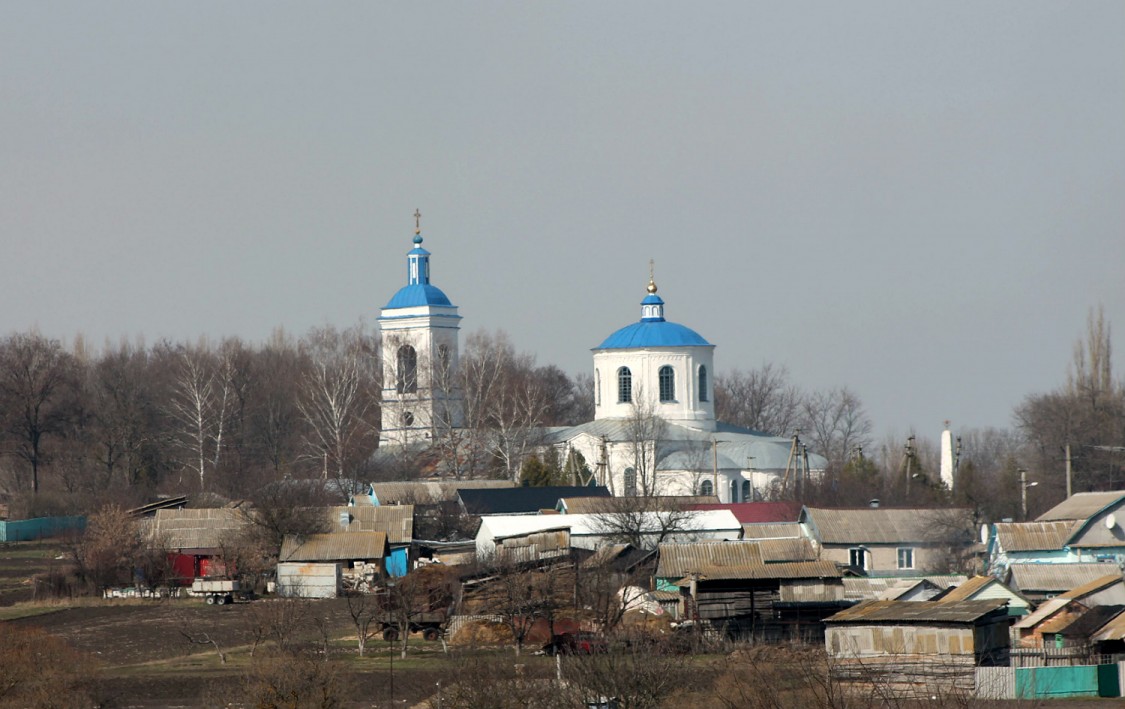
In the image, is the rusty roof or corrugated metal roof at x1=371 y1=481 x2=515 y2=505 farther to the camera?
corrugated metal roof at x1=371 y1=481 x2=515 y2=505

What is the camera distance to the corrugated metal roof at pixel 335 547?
35.8 meters

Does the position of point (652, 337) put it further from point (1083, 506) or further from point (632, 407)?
point (1083, 506)

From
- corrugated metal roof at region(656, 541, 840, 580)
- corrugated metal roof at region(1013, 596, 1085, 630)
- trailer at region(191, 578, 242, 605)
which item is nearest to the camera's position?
corrugated metal roof at region(1013, 596, 1085, 630)

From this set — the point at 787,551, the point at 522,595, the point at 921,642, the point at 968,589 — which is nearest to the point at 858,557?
the point at 787,551

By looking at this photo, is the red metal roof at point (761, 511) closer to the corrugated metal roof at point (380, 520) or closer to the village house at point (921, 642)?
the corrugated metal roof at point (380, 520)

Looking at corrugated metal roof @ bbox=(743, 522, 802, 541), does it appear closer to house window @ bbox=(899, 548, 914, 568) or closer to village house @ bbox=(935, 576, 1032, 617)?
house window @ bbox=(899, 548, 914, 568)

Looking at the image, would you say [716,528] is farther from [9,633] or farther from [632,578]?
[9,633]

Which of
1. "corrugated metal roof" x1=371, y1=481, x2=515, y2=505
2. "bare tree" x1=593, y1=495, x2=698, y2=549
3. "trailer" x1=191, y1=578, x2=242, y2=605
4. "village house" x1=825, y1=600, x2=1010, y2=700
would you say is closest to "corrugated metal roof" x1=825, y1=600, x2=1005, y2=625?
"village house" x1=825, y1=600, x2=1010, y2=700

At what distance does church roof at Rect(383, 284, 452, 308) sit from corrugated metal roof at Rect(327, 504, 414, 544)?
19.0 m

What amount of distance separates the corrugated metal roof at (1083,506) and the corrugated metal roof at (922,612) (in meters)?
11.8

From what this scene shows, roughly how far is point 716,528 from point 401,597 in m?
11.9

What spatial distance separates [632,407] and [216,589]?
21.0m

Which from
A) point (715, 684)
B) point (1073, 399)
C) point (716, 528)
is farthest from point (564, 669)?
point (1073, 399)

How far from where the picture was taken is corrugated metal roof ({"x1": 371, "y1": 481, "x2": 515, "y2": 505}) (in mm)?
43812
